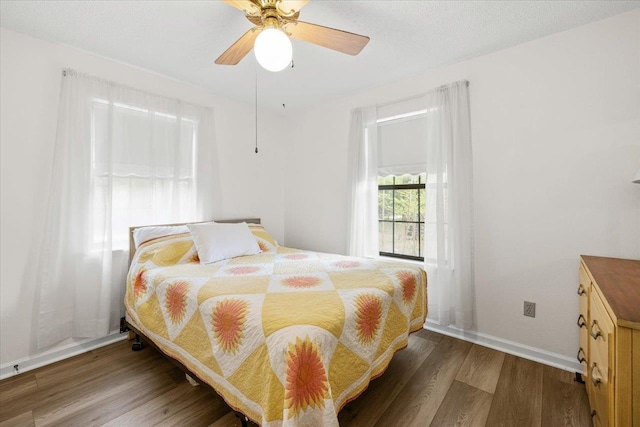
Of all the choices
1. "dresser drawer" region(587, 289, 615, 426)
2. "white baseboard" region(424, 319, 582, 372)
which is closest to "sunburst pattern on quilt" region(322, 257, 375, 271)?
"white baseboard" region(424, 319, 582, 372)

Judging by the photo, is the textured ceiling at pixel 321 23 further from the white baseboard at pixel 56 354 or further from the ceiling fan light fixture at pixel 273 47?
the white baseboard at pixel 56 354

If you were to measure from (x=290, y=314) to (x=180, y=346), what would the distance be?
2.99ft

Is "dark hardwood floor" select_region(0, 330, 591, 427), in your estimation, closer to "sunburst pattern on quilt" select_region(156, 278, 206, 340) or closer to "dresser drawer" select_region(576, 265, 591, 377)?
"dresser drawer" select_region(576, 265, 591, 377)

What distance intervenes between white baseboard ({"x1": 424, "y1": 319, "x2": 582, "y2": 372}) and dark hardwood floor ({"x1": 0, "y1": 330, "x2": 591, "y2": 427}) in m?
0.09

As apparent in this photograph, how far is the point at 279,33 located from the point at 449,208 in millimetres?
2045

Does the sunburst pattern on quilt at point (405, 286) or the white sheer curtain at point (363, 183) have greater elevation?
the white sheer curtain at point (363, 183)

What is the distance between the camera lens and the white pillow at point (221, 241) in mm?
2520

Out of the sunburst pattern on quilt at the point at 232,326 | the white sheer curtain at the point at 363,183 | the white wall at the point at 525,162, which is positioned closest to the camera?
the sunburst pattern on quilt at the point at 232,326

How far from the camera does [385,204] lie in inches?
131

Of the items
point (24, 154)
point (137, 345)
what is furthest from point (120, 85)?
point (137, 345)

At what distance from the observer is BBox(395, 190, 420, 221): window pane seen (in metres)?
3.10

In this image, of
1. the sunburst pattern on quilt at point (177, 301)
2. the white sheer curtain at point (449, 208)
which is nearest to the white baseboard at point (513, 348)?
the white sheer curtain at point (449, 208)

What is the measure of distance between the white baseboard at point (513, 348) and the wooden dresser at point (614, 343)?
451 millimetres

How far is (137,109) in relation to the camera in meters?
2.72
